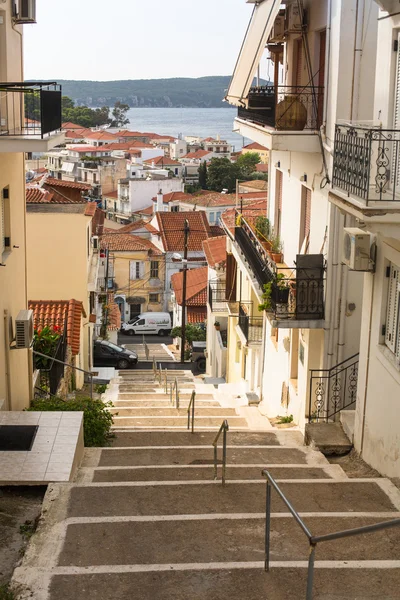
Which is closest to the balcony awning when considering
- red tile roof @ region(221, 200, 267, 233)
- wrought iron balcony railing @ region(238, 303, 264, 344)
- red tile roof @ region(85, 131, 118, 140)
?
wrought iron balcony railing @ region(238, 303, 264, 344)

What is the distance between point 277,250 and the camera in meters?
18.6

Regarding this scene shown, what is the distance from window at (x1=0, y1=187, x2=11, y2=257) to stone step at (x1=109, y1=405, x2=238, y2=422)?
182 inches

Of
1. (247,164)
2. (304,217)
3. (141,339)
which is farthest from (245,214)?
(247,164)

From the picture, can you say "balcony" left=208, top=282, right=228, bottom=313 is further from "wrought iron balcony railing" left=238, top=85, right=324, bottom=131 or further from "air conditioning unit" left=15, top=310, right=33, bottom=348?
"air conditioning unit" left=15, top=310, right=33, bottom=348

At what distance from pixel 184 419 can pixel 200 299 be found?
32.9m

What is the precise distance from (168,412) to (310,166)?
19.6 ft

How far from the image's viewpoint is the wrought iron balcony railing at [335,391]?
1396 cm

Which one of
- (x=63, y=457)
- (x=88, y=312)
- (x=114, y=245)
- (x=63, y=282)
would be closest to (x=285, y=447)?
(x=63, y=457)

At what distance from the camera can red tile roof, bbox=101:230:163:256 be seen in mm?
65625

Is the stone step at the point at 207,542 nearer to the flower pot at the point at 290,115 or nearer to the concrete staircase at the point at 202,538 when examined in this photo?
the concrete staircase at the point at 202,538

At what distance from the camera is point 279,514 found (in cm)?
751

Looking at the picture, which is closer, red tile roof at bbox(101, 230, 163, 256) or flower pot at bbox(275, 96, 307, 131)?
flower pot at bbox(275, 96, 307, 131)

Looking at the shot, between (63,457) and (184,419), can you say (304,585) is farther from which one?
(184,419)

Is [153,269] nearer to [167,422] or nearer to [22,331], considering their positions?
[167,422]
